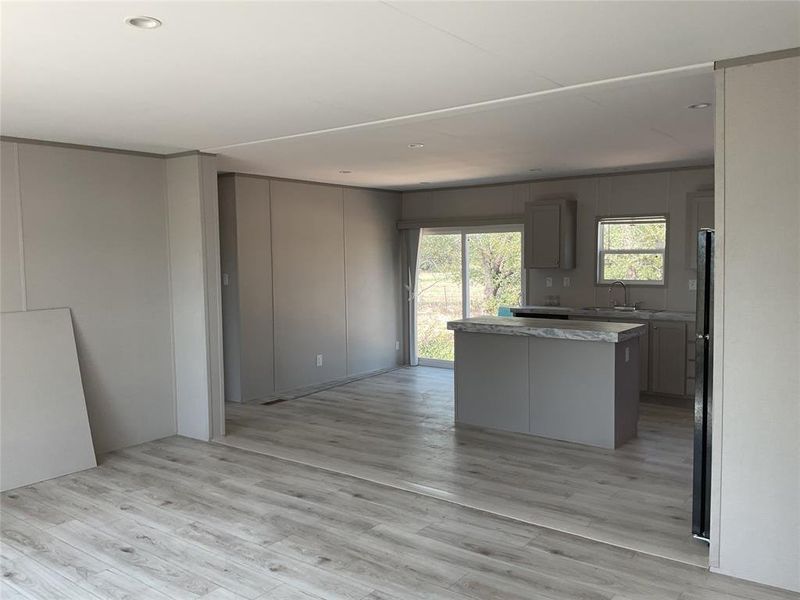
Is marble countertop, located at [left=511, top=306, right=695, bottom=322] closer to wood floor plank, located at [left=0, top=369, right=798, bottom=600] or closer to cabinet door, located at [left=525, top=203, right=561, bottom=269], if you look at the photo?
cabinet door, located at [left=525, top=203, right=561, bottom=269]

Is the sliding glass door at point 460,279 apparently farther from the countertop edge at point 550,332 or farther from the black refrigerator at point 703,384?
the black refrigerator at point 703,384

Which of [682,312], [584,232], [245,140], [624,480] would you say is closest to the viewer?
[624,480]

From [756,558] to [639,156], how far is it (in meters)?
3.69

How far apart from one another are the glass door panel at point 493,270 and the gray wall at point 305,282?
1058 mm

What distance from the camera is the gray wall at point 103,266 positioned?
14.9 ft

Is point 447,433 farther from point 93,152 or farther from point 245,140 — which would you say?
point 93,152

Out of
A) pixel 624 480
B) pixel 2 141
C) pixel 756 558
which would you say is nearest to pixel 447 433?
pixel 624 480

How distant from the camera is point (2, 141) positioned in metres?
4.39

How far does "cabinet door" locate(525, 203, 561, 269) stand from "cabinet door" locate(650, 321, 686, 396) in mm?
1292

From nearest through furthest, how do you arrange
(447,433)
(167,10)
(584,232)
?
(167,10) → (447,433) → (584,232)

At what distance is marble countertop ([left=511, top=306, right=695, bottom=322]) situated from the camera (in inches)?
251

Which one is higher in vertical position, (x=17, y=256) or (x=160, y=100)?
(x=160, y=100)

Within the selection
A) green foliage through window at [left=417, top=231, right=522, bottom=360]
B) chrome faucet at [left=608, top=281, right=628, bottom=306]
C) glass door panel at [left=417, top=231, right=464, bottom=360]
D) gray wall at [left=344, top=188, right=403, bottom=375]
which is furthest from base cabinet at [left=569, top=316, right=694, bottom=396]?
gray wall at [left=344, top=188, right=403, bottom=375]

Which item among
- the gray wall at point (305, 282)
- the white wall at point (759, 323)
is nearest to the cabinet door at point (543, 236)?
the gray wall at point (305, 282)
